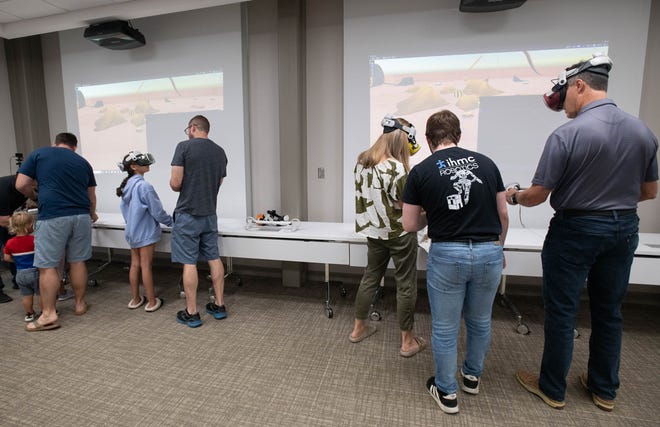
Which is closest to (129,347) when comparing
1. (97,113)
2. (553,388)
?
(553,388)

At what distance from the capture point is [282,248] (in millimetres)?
2869

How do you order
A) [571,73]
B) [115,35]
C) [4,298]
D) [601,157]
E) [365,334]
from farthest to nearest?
[115,35] < [4,298] < [365,334] < [571,73] < [601,157]

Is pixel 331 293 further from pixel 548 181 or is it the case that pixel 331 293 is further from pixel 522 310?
pixel 548 181

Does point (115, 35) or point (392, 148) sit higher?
point (115, 35)

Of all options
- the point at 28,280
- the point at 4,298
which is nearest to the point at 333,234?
the point at 28,280

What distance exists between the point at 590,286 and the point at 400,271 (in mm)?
935

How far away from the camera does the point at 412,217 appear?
164 centimetres

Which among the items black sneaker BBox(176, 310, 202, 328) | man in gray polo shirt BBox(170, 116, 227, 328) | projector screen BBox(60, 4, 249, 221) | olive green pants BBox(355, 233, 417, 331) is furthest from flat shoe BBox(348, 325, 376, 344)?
projector screen BBox(60, 4, 249, 221)

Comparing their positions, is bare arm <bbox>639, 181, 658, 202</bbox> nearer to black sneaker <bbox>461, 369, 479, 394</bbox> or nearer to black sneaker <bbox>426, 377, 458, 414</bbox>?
black sneaker <bbox>461, 369, 479, 394</bbox>

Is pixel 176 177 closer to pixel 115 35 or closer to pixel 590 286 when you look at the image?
Result: pixel 115 35

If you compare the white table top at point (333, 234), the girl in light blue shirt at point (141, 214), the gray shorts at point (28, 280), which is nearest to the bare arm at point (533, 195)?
the white table top at point (333, 234)

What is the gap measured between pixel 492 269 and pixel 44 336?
9.77ft

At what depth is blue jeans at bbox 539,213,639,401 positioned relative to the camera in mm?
1524

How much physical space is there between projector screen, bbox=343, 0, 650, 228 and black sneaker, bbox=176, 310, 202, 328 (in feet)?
6.12
